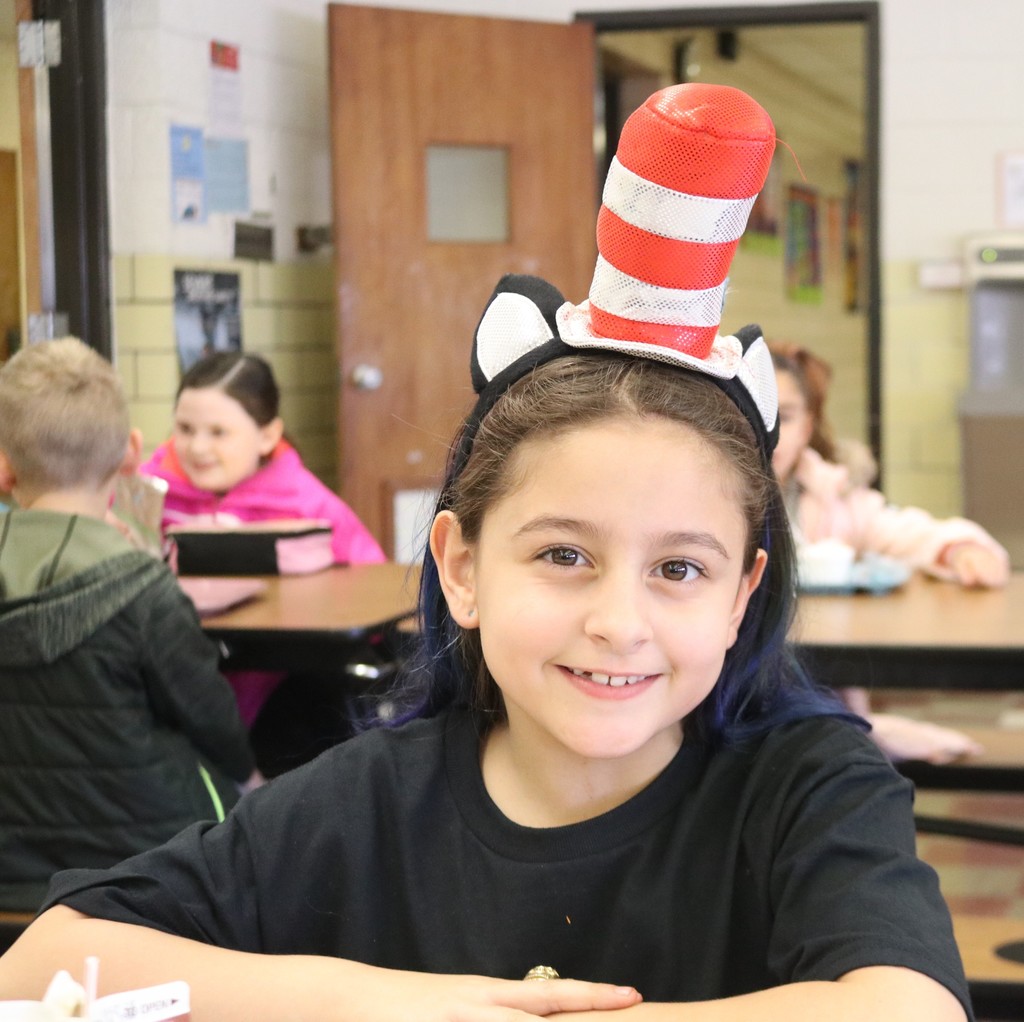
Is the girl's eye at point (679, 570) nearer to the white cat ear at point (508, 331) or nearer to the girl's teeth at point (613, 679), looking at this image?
the girl's teeth at point (613, 679)

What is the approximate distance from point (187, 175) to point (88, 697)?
294 cm

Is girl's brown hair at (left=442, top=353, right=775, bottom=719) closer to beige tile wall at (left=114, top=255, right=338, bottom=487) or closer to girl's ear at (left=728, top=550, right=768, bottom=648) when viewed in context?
girl's ear at (left=728, top=550, right=768, bottom=648)

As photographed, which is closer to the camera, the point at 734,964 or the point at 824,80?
the point at 734,964

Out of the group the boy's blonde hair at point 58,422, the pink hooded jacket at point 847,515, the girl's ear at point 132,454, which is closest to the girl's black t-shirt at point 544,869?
the boy's blonde hair at point 58,422

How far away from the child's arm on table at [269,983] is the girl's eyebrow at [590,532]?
28 centimetres

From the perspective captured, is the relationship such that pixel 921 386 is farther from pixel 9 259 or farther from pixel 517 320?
pixel 517 320

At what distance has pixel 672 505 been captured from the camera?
0.99 m

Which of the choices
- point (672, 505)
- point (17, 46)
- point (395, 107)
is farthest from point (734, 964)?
point (395, 107)

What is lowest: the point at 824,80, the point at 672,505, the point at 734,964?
the point at 734,964

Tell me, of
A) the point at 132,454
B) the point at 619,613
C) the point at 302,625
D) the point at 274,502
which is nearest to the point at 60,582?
the point at 302,625

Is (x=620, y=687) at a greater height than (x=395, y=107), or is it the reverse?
(x=395, y=107)

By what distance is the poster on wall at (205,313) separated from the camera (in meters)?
4.64

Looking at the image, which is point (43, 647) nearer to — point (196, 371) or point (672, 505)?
point (672, 505)

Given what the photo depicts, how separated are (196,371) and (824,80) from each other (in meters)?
5.61
